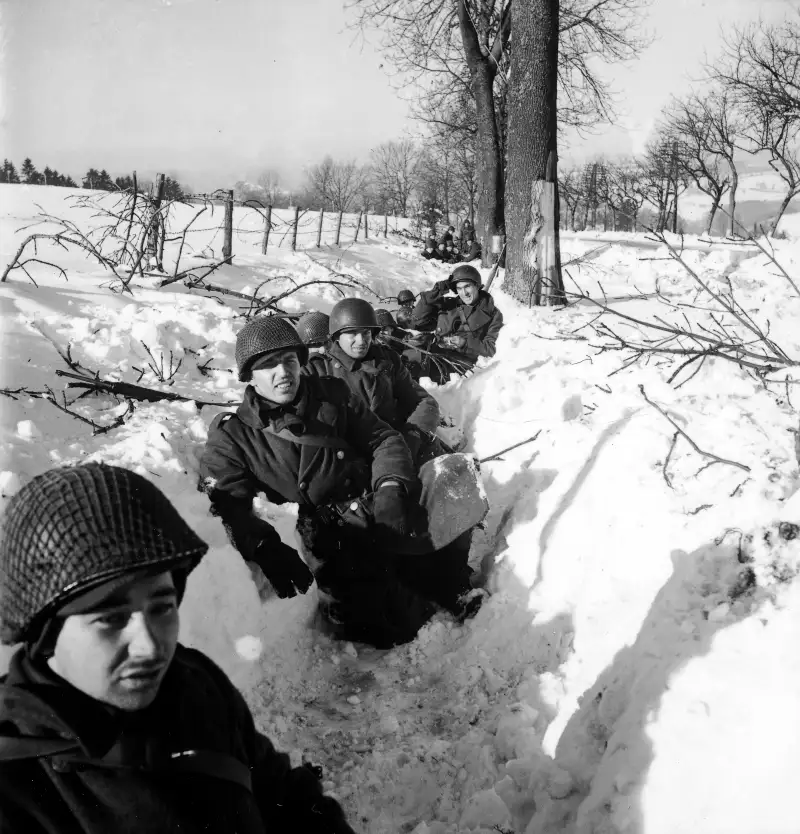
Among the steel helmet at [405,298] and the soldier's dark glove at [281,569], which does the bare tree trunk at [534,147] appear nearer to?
the steel helmet at [405,298]

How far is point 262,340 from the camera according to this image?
318cm

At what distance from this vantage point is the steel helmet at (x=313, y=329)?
5.80 meters

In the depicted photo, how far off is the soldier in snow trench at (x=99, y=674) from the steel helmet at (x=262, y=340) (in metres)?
1.91

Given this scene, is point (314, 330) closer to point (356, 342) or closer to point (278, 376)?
point (356, 342)

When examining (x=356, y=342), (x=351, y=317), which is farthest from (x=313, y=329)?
(x=356, y=342)

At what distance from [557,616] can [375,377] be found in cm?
216

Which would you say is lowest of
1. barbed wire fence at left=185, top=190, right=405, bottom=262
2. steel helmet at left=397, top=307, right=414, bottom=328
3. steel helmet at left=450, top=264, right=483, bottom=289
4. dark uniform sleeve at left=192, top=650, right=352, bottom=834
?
dark uniform sleeve at left=192, top=650, right=352, bottom=834

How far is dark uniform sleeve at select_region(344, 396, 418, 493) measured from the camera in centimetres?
346

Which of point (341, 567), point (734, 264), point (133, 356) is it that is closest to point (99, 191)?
point (133, 356)

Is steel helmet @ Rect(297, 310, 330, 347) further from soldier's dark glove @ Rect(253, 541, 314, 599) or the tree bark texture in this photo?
the tree bark texture

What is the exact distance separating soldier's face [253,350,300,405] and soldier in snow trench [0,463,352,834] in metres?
1.90

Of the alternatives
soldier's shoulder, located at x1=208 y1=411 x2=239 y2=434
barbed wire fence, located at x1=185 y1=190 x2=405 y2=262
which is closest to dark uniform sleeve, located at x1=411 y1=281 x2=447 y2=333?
barbed wire fence, located at x1=185 y1=190 x2=405 y2=262

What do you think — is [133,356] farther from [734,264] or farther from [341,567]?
[734,264]

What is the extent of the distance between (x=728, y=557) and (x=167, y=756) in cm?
209
